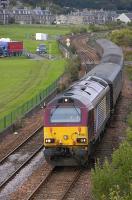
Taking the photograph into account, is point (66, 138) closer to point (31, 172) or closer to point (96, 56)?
point (31, 172)

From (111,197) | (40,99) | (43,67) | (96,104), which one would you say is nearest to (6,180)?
(96,104)

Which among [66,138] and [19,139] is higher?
[66,138]

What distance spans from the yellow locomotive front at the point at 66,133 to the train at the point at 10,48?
7747 cm

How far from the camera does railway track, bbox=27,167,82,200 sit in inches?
757

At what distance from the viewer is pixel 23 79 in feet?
207

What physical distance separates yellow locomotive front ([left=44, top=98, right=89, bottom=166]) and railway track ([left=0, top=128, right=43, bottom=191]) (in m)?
1.75

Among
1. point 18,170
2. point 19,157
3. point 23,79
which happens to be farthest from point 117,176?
point 23,79

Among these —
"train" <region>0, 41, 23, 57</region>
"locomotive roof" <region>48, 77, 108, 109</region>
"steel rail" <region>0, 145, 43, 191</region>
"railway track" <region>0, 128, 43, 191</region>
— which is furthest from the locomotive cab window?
"train" <region>0, 41, 23, 57</region>

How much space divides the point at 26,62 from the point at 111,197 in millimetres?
72629

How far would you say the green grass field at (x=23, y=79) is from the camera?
4647cm

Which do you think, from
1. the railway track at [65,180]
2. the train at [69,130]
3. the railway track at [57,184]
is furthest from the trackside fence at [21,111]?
the train at [69,130]

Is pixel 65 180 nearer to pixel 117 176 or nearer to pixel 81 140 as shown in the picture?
pixel 81 140

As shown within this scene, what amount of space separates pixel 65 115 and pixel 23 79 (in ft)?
136

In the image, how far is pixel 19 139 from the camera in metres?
29.6
